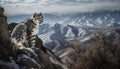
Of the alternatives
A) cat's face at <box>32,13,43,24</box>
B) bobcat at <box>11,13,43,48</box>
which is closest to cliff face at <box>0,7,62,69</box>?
bobcat at <box>11,13,43,48</box>

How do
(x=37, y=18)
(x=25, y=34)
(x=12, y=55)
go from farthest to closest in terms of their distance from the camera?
(x=37, y=18) < (x=25, y=34) < (x=12, y=55)

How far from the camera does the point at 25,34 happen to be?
21391mm

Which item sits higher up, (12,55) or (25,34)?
(12,55)

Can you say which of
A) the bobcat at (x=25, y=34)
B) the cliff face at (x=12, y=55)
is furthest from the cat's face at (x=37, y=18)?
the cliff face at (x=12, y=55)

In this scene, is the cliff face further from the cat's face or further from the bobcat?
the cat's face

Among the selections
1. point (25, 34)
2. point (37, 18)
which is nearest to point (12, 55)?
point (25, 34)

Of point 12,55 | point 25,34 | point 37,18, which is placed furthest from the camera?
point 37,18

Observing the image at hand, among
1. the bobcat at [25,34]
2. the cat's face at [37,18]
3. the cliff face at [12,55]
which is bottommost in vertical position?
the cat's face at [37,18]

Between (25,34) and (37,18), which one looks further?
(37,18)

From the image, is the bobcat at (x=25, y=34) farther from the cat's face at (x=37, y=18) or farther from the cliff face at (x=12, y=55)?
the cliff face at (x=12, y=55)

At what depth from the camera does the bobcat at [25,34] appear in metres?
19.8

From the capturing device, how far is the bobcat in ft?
65.0

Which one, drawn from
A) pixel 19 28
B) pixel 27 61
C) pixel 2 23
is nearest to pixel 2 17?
pixel 2 23

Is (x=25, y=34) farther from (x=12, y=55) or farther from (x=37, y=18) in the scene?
(x=12, y=55)
